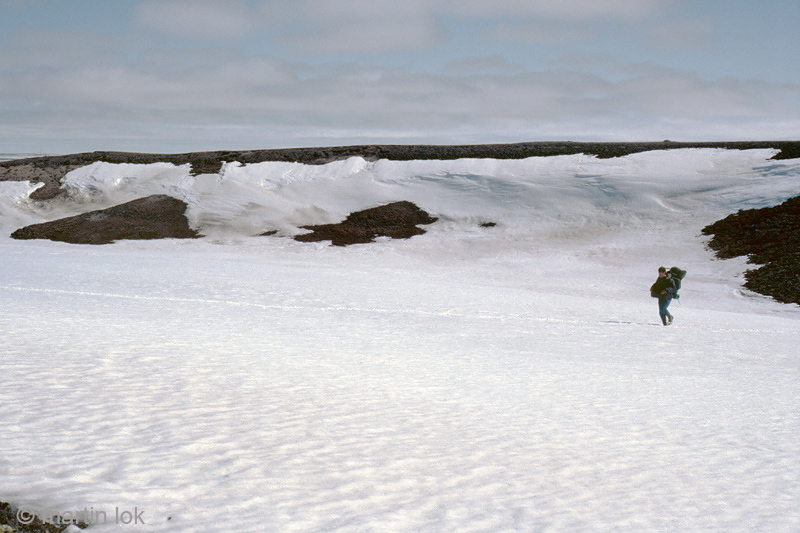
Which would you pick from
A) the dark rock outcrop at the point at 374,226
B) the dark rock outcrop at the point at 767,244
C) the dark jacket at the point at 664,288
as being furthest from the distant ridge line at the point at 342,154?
the dark jacket at the point at 664,288

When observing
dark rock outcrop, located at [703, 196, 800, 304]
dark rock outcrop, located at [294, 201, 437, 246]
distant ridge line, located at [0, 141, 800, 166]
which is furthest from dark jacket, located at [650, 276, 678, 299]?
distant ridge line, located at [0, 141, 800, 166]

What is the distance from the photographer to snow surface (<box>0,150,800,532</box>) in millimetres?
5316

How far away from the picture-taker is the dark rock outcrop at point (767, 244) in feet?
90.2

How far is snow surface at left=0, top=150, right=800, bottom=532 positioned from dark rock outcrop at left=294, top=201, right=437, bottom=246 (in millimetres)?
10707

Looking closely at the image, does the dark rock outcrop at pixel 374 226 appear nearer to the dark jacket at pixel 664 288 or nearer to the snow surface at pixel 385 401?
the snow surface at pixel 385 401

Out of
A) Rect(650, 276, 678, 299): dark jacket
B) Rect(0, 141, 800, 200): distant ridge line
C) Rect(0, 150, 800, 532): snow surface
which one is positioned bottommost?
Rect(0, 150, 800, 532): snow surface

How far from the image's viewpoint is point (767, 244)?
1300 inches

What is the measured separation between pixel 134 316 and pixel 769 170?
143ft

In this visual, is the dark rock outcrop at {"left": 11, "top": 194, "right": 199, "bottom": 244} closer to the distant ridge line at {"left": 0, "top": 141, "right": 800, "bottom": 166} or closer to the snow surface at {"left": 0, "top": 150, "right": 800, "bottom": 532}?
the snow surface at {"left": 0, "top": 150, "right": 800, "bottom": 532}

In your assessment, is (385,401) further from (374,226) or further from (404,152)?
(404,152)

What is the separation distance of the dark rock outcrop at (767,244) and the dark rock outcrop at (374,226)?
17357 mm

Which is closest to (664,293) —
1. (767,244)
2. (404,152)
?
(767,244)

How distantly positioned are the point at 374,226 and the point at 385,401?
108 ft

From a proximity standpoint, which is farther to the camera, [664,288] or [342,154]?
[342,154]
